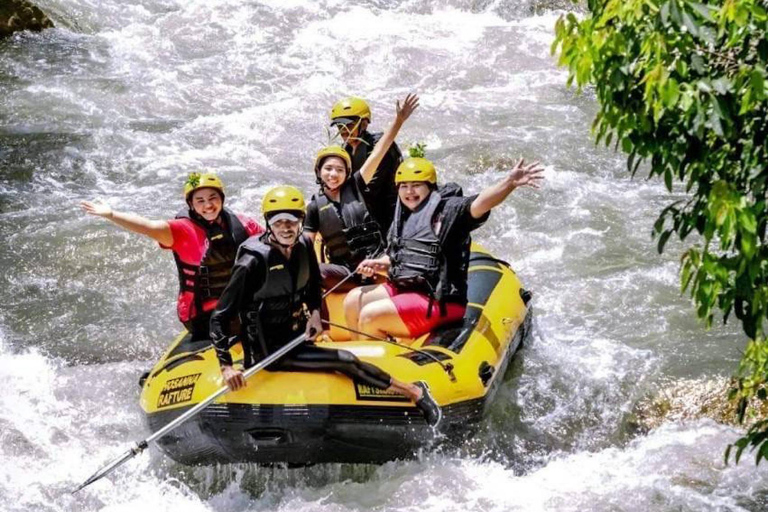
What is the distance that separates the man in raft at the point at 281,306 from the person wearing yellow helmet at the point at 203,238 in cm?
79

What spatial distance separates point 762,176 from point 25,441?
5.58 meters

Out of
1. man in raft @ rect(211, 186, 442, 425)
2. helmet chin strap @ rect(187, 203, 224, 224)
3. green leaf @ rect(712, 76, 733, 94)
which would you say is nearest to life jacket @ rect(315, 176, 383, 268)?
helmet chin strap @ rect(187, 203, 224, 224)

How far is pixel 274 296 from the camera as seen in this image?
19.4 feet

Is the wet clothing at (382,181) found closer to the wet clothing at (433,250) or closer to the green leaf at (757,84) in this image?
the wet clothing at (433,250)

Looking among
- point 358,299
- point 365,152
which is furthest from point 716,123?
point 365,152

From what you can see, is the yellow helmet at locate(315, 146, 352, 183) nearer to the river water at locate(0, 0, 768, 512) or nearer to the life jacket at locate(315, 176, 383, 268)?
the life jacket at locate(315, 176, 383, 268)

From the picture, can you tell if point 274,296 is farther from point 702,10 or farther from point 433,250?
point 702,10

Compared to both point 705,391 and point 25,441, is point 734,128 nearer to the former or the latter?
point 705,391

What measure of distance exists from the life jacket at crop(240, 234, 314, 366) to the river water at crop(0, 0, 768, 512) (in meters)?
1.02

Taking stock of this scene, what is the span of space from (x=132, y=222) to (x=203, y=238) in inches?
18.9

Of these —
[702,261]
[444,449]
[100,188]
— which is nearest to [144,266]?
[100,188]

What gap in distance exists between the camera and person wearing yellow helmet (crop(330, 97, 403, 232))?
7.57 meters

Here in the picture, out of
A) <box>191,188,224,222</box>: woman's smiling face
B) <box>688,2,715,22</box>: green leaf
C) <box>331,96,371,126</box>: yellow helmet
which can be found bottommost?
<box>191,188,224,222</box>: woman's smiling face

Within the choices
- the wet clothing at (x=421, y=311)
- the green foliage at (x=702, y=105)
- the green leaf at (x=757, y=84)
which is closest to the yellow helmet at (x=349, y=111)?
the wet clothing at (x=421, y=311)
